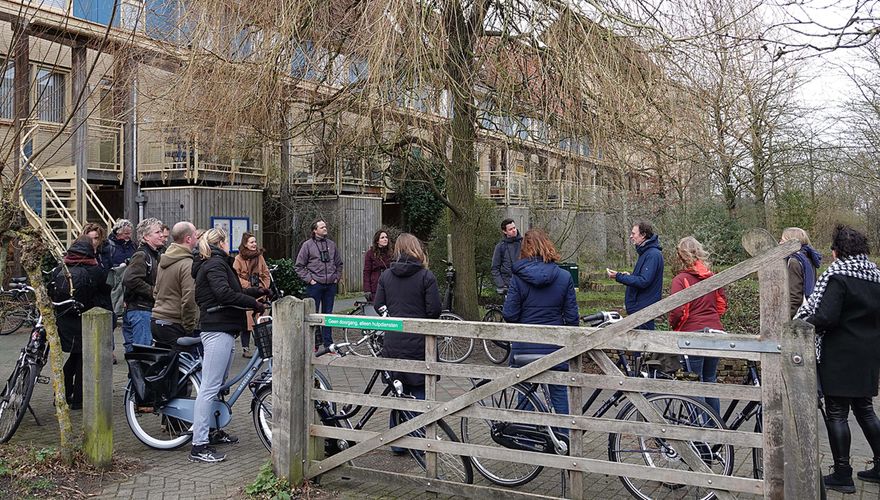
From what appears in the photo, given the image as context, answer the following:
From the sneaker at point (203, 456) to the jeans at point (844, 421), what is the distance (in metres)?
4.48

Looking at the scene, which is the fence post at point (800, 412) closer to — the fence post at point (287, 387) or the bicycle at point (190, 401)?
the fence post at point (287, 387)

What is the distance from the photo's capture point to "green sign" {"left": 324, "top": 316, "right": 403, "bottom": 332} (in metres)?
4.91

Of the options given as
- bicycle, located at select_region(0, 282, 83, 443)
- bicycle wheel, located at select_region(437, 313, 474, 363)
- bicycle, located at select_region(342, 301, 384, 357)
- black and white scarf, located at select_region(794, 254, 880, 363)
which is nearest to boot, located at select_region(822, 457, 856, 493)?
black and white scarf, located at select_region(794, 254, 880, 363)

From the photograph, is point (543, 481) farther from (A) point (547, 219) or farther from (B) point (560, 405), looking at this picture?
(A) point (547, 219)

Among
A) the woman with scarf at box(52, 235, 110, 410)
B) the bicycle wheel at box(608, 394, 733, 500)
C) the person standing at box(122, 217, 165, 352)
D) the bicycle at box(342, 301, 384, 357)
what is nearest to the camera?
the bicycle wheel at box(608, 394, 733, 500)

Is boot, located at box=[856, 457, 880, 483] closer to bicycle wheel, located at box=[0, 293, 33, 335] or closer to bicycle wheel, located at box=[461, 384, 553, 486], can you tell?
bicycle wheel, located at box=[461, 384, 553, 486]

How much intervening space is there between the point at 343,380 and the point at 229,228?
38.7 ft

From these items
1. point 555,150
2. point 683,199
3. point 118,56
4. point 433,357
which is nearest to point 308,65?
point 118,56

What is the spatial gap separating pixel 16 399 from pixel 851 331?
254 inches

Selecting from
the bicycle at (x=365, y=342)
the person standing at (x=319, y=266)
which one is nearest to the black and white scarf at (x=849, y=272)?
the bicycle at (x=365, y=342)

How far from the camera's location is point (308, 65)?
9500 mm

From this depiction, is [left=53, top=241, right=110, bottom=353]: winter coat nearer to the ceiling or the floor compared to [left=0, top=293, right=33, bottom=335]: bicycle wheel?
nearer to the ceiling

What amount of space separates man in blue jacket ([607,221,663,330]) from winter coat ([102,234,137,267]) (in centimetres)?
627

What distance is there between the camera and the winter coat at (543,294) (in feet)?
19.4
